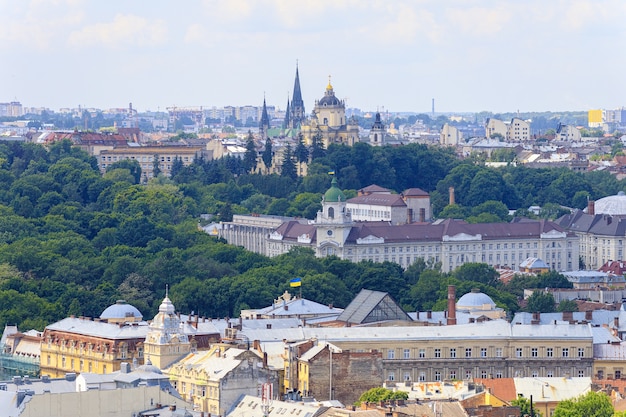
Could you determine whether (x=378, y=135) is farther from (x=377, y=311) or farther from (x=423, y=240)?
(x=377, y=311)

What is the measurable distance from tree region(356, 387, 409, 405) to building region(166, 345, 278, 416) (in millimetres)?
2546

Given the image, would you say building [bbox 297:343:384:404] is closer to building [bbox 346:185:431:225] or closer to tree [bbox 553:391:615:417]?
tree [bbox 553:391:615:417]

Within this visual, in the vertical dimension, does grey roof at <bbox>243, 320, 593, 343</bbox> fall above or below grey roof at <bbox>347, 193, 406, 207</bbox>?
above

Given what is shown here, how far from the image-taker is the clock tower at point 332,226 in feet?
388

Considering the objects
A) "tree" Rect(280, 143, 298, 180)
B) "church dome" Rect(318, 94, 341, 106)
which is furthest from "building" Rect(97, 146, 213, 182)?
"tree" Rect(280, 143, 298, 180)

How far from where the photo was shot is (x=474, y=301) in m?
87.4

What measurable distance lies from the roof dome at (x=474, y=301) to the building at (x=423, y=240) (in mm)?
29198

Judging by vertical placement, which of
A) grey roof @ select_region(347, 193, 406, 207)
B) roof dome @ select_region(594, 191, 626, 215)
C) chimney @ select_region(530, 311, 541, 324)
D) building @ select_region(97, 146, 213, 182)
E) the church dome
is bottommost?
building @ select_region(97, 146, 213, 182)

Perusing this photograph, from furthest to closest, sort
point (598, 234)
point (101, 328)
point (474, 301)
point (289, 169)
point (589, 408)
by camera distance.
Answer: point (289, 169), point (598, 234), point (474, 301), point (101, 328), point (589, 408)

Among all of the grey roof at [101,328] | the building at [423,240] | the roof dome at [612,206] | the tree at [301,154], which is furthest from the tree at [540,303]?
the tree at [301,154]

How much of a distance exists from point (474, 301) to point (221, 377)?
1039 inches

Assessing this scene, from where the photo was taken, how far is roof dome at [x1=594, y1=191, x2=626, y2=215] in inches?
5335

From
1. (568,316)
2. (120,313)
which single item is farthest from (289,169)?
(568,316)

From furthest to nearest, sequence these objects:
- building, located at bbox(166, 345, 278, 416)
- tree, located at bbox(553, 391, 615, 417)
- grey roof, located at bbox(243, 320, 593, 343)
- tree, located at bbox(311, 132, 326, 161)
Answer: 1. tree, located at bbox(311, 132, 326, 161)
2. grey roof, located at bbox(243, 320, 593, 343)
3. building, located at bbox(166, 345, 278, 416)
4. tree, located at bbox(553, 391, 615, 417)
